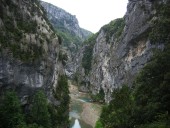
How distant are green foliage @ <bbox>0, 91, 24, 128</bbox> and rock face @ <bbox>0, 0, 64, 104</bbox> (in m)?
3.25

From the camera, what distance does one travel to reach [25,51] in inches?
2459

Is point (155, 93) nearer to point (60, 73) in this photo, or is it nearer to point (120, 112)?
point (120, 112)

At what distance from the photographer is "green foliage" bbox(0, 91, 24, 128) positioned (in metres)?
52.0

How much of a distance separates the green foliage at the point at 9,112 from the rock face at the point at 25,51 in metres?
3.25

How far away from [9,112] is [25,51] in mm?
13785

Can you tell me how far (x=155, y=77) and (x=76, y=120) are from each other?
208 feet

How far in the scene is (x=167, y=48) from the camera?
137 ft

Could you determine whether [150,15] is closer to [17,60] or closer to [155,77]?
[17,60]

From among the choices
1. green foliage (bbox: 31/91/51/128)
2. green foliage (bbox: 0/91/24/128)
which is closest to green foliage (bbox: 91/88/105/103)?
green foliage (bbox: 31/91/51/128)

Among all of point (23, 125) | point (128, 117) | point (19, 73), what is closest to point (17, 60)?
point (19, 73)

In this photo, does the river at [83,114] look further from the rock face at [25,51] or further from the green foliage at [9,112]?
the green foliage at [9,112]

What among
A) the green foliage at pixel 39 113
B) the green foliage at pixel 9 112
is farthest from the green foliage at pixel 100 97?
the green foliage at pixel 9 112

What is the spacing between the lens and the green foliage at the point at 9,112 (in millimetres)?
52031

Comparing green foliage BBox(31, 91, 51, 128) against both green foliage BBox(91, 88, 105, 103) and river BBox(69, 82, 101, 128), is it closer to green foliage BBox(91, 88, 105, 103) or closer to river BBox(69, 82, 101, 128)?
river BBox(69, 82, 101, 128)
